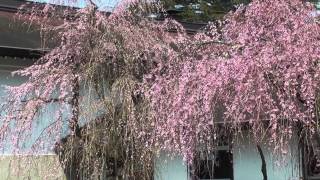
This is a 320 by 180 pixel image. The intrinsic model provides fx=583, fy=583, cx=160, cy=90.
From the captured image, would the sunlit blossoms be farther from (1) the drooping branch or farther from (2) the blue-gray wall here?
(2) the blue-gray wall

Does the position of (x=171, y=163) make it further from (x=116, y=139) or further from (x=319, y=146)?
(x=319, y=146)

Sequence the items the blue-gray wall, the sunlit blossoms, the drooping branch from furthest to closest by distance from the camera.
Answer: the blue-gray wall < the drooping branch < the sunlit blossoms

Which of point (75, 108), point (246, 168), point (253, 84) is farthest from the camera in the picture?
point (246, 168)

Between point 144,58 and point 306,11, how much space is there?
8.90 feet

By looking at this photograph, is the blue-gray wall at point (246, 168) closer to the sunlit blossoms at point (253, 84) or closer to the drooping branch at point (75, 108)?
the drooping branch at point (75, 108)

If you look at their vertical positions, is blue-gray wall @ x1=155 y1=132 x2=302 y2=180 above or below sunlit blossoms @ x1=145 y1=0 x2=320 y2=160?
below

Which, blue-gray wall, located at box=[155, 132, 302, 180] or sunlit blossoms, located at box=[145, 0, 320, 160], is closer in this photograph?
sunlit blossoms, located at box=[145, 0, 320, 160]

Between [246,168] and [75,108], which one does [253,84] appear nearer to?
[75,108]

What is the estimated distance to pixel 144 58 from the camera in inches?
377

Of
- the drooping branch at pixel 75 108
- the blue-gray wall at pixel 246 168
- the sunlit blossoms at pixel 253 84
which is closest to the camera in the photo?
the sunlit blossoms at pixel 253 84

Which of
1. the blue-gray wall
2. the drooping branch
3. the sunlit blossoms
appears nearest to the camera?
the sunlit blossoms

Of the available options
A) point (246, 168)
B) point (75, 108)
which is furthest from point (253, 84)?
point (246, 168)

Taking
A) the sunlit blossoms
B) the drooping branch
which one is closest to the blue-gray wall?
the drooping branch

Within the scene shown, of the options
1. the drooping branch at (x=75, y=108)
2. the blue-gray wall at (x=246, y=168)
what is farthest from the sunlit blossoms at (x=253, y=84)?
the blue-gray wall at (x=246, y=168)
